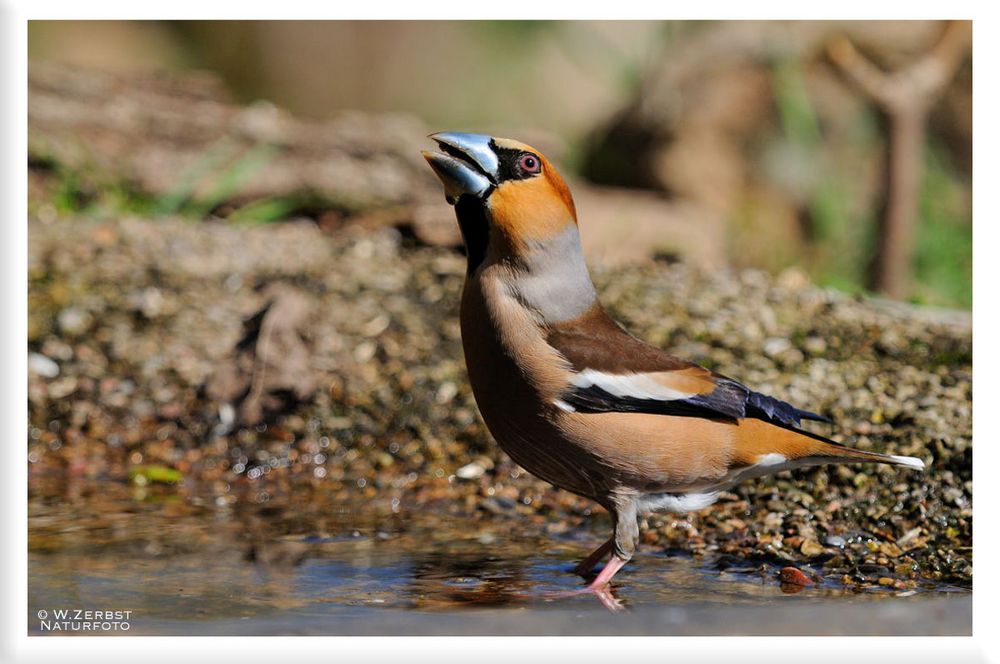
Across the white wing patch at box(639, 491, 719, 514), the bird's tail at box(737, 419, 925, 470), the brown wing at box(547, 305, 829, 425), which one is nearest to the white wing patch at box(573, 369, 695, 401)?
the brown wing at box(547, 305, 829, 425)

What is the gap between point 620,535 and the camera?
4.30 meters

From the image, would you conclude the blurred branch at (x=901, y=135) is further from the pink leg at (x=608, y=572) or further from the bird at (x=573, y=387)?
the pink leg at (x=608, y=572)

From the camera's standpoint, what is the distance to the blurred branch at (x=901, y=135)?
8109mm

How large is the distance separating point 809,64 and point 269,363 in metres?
4.99

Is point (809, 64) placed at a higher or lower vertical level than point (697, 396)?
higher

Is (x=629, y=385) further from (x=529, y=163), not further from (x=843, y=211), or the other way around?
(x=843, y=211)

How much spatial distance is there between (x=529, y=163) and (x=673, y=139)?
17.1 feet

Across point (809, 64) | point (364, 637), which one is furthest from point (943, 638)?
point (809, 64)

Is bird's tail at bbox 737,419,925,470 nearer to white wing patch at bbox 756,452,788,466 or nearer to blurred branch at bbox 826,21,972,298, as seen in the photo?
white wing patch at bbox 756,452,788,466

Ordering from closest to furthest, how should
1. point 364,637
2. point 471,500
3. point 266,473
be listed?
point 364,637 < point 471,500 < point 266,473

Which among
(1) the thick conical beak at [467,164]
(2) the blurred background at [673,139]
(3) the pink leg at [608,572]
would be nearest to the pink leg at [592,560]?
(3) the pink leg at [608,572]

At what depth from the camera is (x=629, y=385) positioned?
4.26m

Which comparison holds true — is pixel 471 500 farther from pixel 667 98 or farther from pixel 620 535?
pixel 667 98

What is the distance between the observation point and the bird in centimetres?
420
